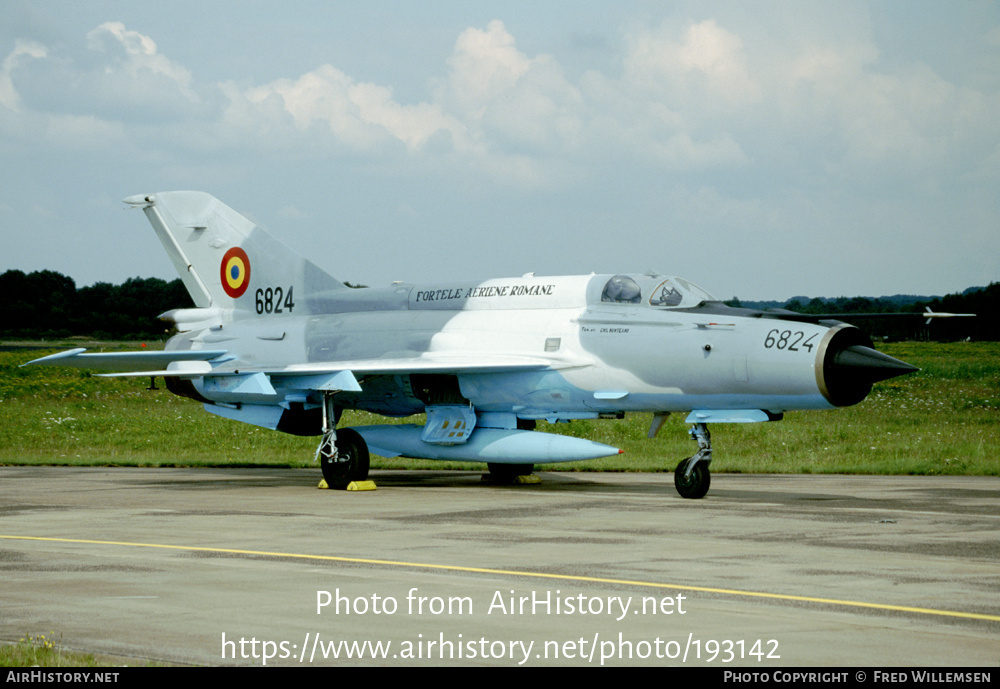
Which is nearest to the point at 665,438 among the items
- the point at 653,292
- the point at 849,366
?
the point at 653,292

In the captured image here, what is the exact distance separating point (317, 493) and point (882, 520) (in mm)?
8906

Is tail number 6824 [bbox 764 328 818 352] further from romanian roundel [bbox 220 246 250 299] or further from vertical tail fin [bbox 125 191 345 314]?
romanian roundel [bbox 220 246 250 299]

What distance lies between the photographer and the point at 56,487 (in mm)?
19844

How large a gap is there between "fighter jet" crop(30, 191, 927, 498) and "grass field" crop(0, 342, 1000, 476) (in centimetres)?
446

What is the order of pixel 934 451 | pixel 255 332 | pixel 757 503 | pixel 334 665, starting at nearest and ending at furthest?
pixel 334 665 → pixel 757 503 → pixel 255 332 → pixel 934 451

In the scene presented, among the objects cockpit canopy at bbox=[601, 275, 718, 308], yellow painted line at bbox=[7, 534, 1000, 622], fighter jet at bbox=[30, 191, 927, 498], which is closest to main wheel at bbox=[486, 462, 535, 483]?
fighter jet at bbox=[30, 191, 927, 498]

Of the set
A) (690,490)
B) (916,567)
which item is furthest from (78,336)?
(916,567)

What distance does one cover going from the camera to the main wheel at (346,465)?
64.5 ft

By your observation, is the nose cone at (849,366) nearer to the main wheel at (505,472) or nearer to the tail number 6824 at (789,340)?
the tail number 6824 at (789,340)

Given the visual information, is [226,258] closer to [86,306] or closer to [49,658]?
[49,658]

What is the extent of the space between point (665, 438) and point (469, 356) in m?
11.1

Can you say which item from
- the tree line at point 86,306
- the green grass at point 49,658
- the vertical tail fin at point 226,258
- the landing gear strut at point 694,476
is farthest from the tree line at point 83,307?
the green grass at point 49,658

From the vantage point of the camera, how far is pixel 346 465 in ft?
64.5
